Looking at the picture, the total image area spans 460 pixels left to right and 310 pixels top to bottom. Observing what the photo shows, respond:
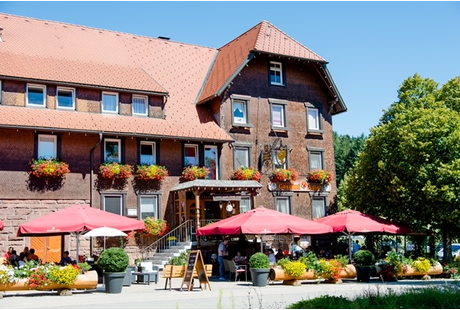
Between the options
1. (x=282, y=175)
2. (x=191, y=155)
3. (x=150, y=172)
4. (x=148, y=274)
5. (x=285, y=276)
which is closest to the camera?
(x=285, y=276)

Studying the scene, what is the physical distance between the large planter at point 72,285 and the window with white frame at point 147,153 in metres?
10.3

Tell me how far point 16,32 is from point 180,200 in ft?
38.2

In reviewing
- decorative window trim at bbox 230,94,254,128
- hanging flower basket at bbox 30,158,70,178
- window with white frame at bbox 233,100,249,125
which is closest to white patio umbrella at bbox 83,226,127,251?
hanging flower basket at bbox 30,158,70,178

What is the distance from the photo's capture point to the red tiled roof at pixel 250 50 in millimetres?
30517

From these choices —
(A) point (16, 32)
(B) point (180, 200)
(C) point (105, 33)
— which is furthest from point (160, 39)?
(B) point (180, 200)

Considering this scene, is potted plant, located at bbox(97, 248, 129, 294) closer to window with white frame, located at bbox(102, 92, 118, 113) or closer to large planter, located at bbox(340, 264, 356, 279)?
large planter, located at bbox(340, 264, 356, 279)

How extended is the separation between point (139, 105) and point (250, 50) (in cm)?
652

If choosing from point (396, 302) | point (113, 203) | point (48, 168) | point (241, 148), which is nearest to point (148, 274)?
point (113, 203)

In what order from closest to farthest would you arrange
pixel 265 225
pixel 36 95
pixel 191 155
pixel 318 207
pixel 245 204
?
pixel 265 225 < pixel 36 95 < pixel 191 155 < pixel 245 204 < pixel 318 207

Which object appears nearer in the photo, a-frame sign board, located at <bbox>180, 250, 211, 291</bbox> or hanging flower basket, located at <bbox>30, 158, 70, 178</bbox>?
a-frame sign board, located at <bbox>180, 250, 211, 291</bbox>

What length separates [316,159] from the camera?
3281 centimetres

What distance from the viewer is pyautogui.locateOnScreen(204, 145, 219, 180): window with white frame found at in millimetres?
29281

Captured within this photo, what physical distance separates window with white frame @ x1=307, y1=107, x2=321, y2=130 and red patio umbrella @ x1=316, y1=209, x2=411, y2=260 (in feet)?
29.5

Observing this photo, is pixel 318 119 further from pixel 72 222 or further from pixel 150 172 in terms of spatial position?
pixel 72 222
